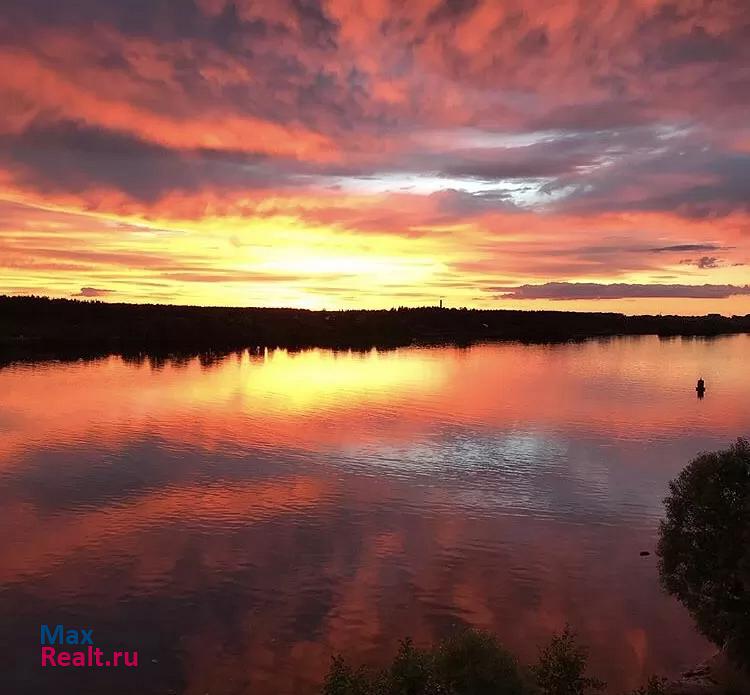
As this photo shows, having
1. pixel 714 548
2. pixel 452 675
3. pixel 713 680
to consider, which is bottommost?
pixel 713 680

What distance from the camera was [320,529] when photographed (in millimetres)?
37469

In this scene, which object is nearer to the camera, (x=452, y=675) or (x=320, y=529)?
(x=452, y=675)

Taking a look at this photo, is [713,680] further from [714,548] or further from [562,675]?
[562,675]

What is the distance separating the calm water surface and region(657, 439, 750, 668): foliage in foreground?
3.15m

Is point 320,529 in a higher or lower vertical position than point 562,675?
lower

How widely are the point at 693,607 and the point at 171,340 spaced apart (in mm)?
162650

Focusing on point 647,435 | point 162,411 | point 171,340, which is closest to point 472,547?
point 647,435

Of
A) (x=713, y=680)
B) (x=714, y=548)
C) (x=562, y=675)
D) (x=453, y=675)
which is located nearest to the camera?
(x=453, y=675)

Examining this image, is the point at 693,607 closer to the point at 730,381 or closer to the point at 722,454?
the point at 722,454

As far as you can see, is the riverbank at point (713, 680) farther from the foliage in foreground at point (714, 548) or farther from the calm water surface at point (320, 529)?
the calm water surface at point (320, 529)

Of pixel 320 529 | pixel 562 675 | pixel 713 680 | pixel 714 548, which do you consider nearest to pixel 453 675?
pixel 562 675

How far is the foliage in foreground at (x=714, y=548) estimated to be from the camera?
21484 mm

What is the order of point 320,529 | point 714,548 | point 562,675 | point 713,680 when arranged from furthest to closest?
point 320,529, point 714,548, point 713,680, point 562,675

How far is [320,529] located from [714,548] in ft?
69.7
